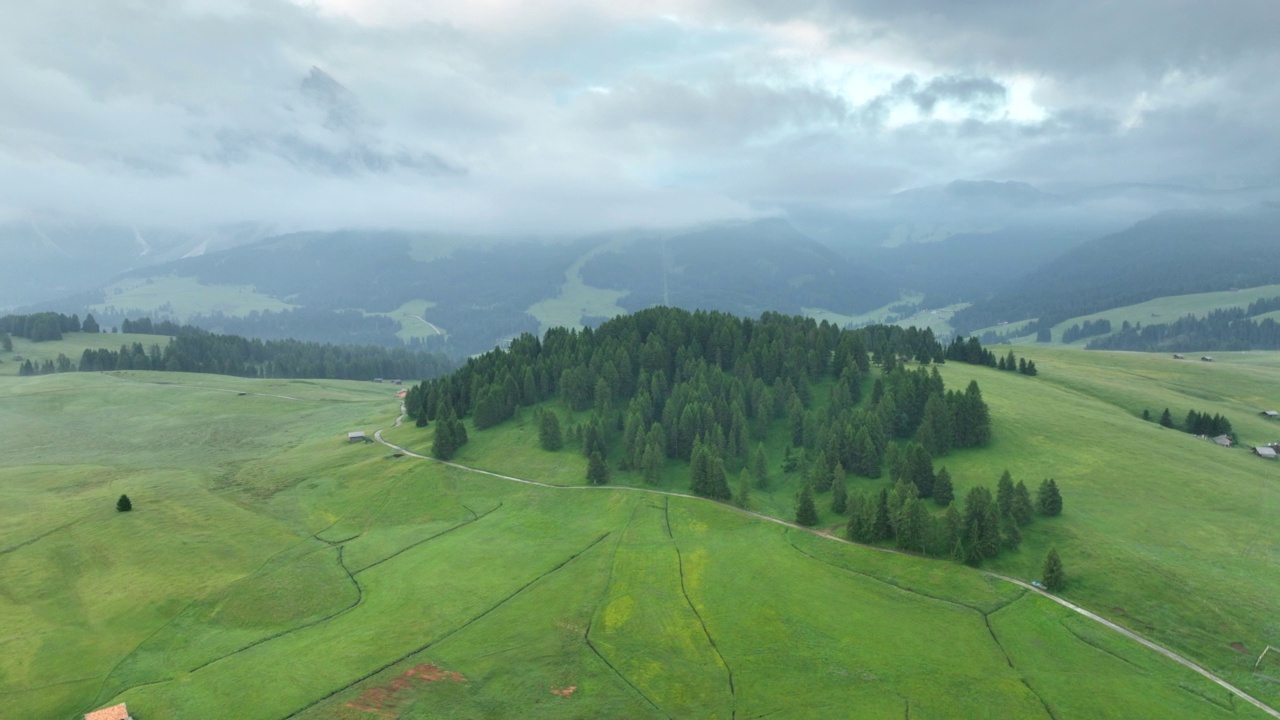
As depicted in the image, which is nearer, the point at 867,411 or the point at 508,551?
the point at 508,551

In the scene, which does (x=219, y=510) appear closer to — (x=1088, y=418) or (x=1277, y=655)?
(x=1277, y=655)

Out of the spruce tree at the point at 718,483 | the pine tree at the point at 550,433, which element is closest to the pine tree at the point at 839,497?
the spruce tree at the point at 718,483

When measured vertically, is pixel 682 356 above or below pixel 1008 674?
above

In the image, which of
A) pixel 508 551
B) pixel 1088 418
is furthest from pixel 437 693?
pixel 1088 418

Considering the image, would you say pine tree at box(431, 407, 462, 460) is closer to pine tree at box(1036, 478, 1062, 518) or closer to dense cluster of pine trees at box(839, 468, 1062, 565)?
dense cluster of pine trees at box(839, 468, 1062, 565)

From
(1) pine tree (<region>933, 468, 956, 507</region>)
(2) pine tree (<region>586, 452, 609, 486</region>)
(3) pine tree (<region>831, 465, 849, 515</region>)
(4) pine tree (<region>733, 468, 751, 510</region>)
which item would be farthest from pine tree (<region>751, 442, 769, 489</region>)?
(1) pine tree (<region>933, 468, 956, 507</region>)

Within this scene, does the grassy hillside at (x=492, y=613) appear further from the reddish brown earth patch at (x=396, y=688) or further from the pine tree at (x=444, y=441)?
the pine tree at (x=444, y=441)
